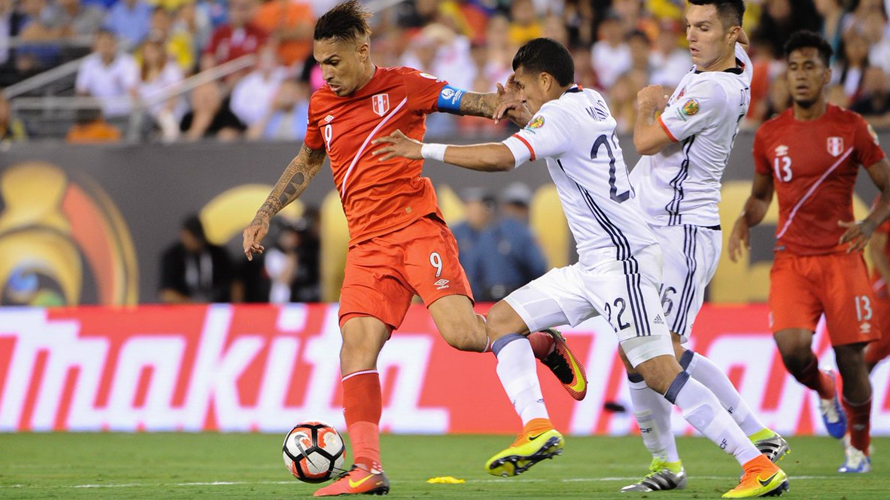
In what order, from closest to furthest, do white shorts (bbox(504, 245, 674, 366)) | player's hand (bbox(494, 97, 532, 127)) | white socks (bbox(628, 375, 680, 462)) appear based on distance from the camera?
white shorts (bbox(504, 245, 674, 366)) → player's hand (bbox(494, 97, 532, 127)) → white socks (bbox(628, 375, 680, 462))

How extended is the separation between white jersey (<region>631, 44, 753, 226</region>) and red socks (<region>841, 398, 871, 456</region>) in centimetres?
188

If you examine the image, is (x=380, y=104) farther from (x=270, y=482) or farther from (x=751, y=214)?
(x=751, y=214)

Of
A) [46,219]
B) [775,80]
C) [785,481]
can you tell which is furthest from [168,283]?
[785,481]

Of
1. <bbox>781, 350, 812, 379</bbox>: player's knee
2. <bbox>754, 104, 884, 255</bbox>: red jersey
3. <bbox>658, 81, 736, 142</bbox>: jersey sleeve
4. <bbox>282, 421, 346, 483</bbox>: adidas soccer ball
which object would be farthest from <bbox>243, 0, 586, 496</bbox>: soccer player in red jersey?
<bbox>754, 104, 884, 255</bbox>: red jersey

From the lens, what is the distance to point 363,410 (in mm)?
6328

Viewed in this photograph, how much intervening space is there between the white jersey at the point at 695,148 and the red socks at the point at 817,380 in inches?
61.8

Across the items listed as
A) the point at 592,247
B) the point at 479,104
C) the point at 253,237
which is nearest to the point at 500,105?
the point at 479,104

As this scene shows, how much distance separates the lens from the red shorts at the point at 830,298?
25.7ft

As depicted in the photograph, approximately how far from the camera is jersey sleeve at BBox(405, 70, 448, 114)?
22.4ft

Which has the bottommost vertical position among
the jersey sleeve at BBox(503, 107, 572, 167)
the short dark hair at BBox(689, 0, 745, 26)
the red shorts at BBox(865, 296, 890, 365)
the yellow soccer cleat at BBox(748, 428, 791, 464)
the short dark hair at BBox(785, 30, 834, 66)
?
the yellow soccer cleat at BBox(748, 428, 791, 464)

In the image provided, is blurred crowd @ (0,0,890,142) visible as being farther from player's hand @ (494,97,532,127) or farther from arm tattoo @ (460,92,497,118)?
player's hand @ (494,97,532,127)

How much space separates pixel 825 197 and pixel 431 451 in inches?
152

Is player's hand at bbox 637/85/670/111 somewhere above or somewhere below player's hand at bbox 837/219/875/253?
above

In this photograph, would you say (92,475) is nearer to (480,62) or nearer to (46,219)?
(46,219)
